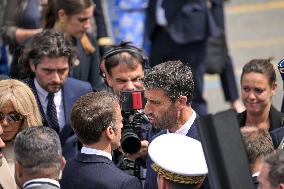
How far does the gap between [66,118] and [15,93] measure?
0.93 meters

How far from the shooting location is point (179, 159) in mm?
5199

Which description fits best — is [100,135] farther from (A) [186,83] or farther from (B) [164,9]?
(B) [164,9]

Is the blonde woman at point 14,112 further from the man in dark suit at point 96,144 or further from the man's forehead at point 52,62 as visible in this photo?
the man's forehead at point 52,62

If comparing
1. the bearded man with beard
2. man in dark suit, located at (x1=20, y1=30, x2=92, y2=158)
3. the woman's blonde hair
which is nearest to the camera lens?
the bearded man with beard

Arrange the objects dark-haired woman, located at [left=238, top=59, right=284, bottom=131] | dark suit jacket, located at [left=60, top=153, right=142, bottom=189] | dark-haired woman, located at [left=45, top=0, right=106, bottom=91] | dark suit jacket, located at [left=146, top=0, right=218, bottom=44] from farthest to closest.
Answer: dark suit jacket, located at [left=146, top=0, right=218, bottom=44] < dark-haired woman, located at [left=45, top=0, right=106, bottom=91] < dark-haired woman, located at [left=238, top=59, right=284, bottom=131] < dark suit jacket, located at [left=60, top=153, right=142, bottom=189]

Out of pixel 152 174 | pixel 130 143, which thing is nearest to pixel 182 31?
pixel 130 143

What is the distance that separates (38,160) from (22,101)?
145 centimetres

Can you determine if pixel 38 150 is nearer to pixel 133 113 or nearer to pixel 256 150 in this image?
pixel 256 150

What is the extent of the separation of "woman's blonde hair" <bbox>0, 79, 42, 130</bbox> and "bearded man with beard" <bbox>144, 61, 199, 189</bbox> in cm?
77

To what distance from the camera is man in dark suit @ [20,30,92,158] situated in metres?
7.45

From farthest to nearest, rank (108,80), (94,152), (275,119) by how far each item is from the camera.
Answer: (108,80)
(275,119)
(94,152)

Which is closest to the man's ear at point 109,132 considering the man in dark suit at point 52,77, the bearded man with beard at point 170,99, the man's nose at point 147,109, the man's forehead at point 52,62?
the bearded man with beard at point 170,99

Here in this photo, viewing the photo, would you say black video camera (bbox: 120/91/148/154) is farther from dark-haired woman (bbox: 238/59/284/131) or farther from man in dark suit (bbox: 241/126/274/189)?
dark-haired woman (bbox: 238/59/284/131)

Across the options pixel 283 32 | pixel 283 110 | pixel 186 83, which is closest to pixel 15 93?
pixel 186 83
